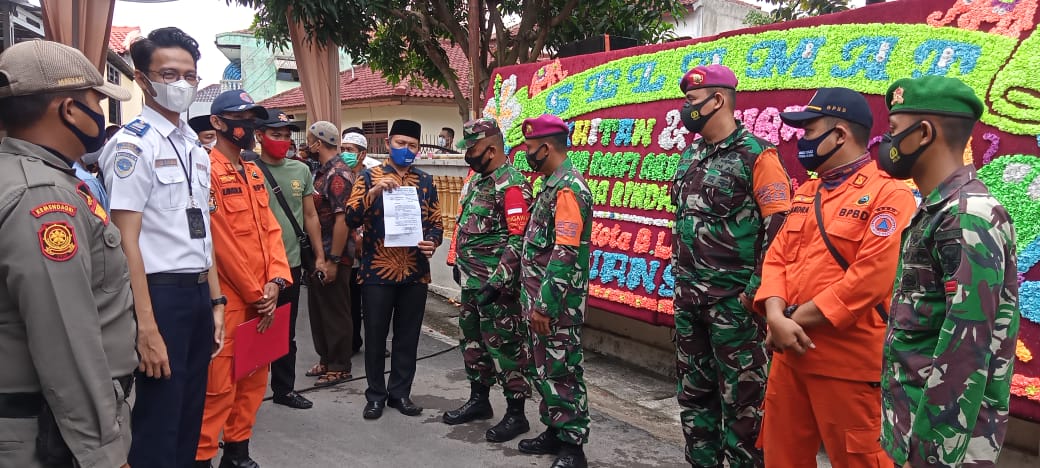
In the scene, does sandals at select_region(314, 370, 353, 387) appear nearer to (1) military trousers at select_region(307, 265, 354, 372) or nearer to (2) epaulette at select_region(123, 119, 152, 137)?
(1) military trousers at select_region(307, 265, 354, 372)

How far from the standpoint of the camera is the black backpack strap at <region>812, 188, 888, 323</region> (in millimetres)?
2602

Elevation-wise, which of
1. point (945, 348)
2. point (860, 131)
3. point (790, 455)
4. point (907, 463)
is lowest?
point (790, 455)

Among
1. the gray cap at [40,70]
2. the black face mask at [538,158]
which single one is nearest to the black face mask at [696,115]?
the black face mask at [538,158]

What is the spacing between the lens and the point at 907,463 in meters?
1.95

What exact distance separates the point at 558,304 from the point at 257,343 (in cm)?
154

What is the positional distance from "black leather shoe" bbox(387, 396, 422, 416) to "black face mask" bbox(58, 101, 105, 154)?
2998mm

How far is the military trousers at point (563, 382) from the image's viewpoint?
3.78m

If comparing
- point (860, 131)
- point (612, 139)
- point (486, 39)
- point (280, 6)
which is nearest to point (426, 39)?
point (486, 39)

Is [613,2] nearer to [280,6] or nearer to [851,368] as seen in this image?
[280,6]

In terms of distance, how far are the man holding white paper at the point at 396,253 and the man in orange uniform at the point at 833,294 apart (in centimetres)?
241

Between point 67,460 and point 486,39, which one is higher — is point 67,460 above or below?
below

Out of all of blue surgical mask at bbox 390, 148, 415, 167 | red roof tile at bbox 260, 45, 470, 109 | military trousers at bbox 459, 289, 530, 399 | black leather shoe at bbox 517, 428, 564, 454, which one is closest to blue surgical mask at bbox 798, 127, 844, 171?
military trousers at bbox 459, 289, 530, 399

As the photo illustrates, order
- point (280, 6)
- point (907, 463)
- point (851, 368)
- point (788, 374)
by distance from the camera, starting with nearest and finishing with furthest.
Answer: point (907, 463) → point (851, 368) → point (788, 374) → point (280, 6)

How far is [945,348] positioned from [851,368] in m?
0.78
